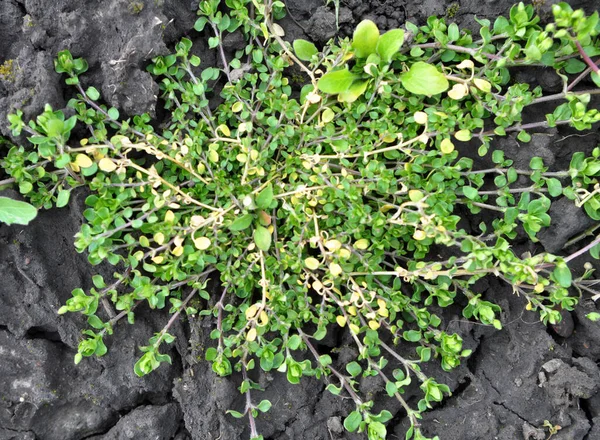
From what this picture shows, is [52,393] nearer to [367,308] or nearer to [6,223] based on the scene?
[6,223]

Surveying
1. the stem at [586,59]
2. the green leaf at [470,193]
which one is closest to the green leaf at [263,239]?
the green leaf at [470,193]

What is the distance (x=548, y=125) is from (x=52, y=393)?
2.87 meters

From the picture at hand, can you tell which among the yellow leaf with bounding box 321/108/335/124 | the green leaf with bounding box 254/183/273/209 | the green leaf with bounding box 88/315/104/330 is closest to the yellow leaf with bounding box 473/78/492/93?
the yellow leaf with bounding box 321/108/335/124

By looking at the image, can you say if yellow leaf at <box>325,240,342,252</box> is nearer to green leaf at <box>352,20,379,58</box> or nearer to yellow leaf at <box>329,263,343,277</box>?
yellow leaf at <box>329,263,343,277</box>

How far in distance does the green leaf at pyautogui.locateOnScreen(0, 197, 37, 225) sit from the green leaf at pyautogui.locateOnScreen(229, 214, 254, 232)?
948mm

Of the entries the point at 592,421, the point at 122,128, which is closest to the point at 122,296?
the point at 122,128

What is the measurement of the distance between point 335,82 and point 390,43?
0.34m

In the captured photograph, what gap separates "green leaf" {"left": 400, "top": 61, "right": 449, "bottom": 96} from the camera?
263 cm

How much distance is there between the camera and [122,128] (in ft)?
9.00

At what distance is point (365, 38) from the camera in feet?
8.97

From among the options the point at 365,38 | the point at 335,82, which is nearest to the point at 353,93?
the point at 335,82

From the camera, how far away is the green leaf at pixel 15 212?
2.59 metres

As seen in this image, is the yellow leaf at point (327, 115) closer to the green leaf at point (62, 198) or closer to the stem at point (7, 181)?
the green leaf at point (62, 198)

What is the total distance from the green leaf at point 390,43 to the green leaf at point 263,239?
106cm
